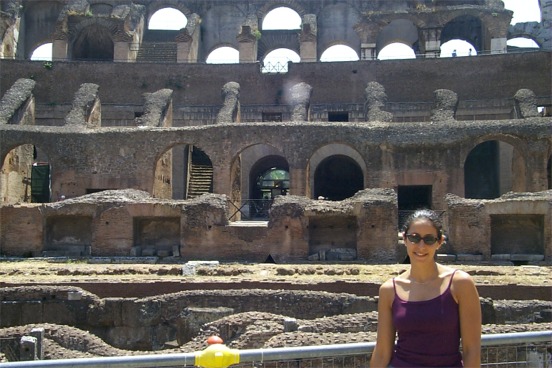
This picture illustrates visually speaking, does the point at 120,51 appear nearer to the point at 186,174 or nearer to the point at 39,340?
the point at 186,174

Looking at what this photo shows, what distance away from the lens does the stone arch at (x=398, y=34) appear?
3722 cm

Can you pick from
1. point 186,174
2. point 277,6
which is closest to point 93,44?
point 277,6

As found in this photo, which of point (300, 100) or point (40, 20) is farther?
point (40, 20)

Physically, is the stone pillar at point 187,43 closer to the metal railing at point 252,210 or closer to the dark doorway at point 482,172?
the metal railing at point 252,210

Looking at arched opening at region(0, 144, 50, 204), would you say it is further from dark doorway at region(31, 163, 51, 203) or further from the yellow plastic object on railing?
the yellow plastic object on railing

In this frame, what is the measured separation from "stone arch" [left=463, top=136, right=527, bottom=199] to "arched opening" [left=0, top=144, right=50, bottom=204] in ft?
61.2

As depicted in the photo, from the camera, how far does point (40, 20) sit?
1534 inches

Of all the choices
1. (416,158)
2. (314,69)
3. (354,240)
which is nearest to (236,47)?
(314,69)

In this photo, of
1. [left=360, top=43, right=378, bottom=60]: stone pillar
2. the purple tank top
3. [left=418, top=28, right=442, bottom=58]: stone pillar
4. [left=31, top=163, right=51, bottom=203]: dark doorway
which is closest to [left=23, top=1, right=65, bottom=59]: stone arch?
[left=31, top=163, right=51, bottom=203]: dark doorway

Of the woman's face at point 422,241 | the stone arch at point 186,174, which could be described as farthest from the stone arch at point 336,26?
the woman's face at point 422,241

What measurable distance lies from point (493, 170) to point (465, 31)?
1241 cm

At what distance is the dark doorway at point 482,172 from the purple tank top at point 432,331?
26281 millimetres

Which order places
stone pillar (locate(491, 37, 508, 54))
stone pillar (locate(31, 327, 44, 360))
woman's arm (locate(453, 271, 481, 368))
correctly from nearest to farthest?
woman's arm (locate(453, 271, 481, 368)) → stone pillar (locate(31, 327, 44, 360)) → stone pillar (locate(491, 37, 508, 54))

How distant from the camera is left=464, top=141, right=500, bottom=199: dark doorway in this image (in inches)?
1119
